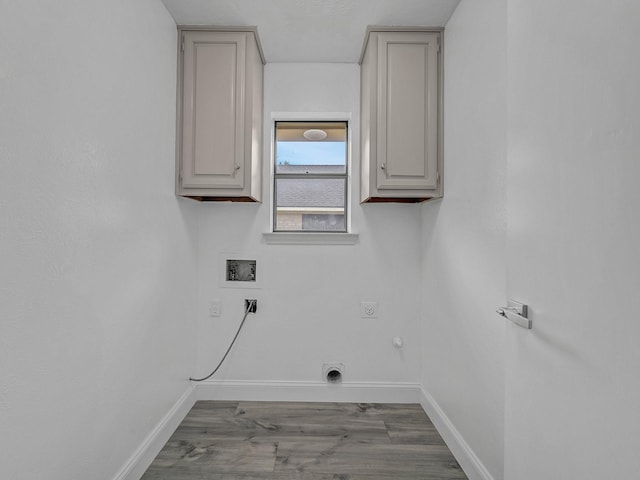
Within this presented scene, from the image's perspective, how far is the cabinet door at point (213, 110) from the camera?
6.01 feet

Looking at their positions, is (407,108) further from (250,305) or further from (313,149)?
(250,305)

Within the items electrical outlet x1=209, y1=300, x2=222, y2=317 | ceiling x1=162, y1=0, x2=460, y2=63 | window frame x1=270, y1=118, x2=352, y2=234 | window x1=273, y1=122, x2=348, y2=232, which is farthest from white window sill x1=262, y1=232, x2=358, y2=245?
ceiling x1=162, y1=0, x2=460, y2=63

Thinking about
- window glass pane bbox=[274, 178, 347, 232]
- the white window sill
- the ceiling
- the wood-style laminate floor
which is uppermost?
the ceiling

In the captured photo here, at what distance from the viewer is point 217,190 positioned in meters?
1.84

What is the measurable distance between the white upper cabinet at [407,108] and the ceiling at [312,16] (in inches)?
3.8

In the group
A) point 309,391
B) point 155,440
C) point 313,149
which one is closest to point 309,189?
point 313,149

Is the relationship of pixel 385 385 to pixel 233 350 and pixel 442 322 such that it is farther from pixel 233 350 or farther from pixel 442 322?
pixel 233 350

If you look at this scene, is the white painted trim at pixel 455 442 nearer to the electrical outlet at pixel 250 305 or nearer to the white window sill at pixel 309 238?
the white window sill at pixel 309 238

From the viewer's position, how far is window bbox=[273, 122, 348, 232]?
229cm

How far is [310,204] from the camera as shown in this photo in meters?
2.32

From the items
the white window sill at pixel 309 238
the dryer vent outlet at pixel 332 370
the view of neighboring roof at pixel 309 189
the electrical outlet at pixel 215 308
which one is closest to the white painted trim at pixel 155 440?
the electrical outlet at pixel 215 308

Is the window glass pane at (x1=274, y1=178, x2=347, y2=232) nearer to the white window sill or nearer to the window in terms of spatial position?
the window

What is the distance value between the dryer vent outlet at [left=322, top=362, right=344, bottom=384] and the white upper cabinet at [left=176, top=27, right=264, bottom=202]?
1.34m

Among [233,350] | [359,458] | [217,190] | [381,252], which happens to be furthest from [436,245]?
[233,350]
